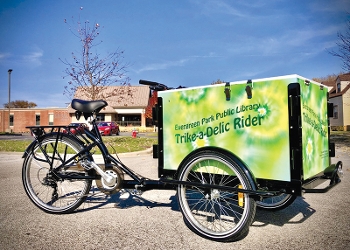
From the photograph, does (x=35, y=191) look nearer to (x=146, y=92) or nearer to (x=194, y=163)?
(x=194, y=163)

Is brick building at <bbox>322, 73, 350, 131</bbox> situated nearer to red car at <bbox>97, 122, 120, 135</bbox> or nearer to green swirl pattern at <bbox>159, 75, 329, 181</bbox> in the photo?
red car at <bbox>97, 122, 120, 135</bbox>

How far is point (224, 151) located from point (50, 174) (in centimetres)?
246

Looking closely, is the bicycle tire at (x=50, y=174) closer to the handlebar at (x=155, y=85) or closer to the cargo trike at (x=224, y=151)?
the cargo trike at (x=224, y=151)

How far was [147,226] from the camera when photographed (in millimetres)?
3051

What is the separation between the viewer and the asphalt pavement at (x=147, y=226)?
2572 mm

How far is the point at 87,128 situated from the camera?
3672mm

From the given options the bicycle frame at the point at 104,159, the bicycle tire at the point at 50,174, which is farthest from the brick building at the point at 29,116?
the bicycle frame at the point at 104,159

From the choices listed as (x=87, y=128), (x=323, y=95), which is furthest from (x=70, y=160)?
(x=323, y=95)

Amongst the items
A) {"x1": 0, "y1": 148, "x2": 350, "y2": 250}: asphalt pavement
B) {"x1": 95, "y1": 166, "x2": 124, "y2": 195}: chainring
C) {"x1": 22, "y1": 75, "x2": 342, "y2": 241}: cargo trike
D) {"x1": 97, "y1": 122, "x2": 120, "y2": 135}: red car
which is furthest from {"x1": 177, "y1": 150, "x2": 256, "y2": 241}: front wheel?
{"x1": 97, "y1": 122, "x2": 120, "y2": 135}: red car

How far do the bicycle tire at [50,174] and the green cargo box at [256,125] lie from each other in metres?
1.22

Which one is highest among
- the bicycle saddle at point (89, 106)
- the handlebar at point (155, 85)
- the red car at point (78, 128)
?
the handlebar at point (155, 85)

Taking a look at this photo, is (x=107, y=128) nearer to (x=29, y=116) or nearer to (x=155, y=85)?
(x=155, y=85)

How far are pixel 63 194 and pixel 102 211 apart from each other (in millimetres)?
1068

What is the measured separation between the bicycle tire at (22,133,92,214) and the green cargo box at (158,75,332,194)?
1217 millimetres
